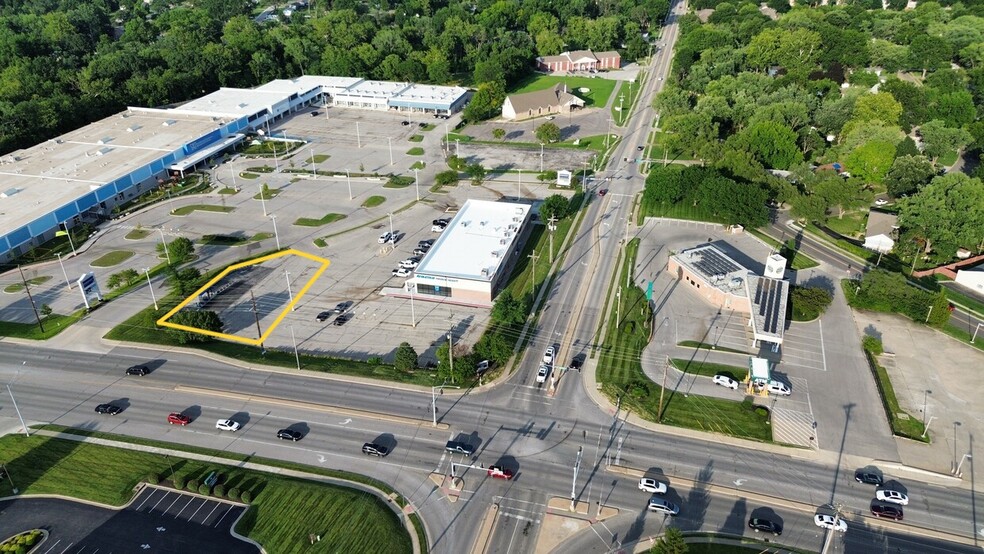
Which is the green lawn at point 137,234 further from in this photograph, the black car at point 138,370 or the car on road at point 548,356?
the car on road at point 548,356

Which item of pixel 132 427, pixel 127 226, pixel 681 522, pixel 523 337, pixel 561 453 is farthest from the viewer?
pixel 127 226

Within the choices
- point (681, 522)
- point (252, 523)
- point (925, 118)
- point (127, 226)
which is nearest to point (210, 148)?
point (127, 226)

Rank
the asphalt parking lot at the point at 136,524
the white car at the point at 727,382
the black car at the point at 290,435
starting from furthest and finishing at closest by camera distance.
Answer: the white car at the point at 727,382, the black car at the point at 290,435, the asphalt parking lot at the point at 136,524

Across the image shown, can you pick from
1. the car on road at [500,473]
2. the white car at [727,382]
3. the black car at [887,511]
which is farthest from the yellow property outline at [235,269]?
the black car at [887,511]

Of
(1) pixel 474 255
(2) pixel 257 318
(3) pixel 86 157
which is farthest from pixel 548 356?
(3) pixel 86 157

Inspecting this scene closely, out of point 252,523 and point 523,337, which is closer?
point 252,523

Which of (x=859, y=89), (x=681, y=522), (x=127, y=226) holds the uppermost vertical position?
(x=859, y=89)

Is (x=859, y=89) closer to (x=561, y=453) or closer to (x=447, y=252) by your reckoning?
(x=447, y=252)
